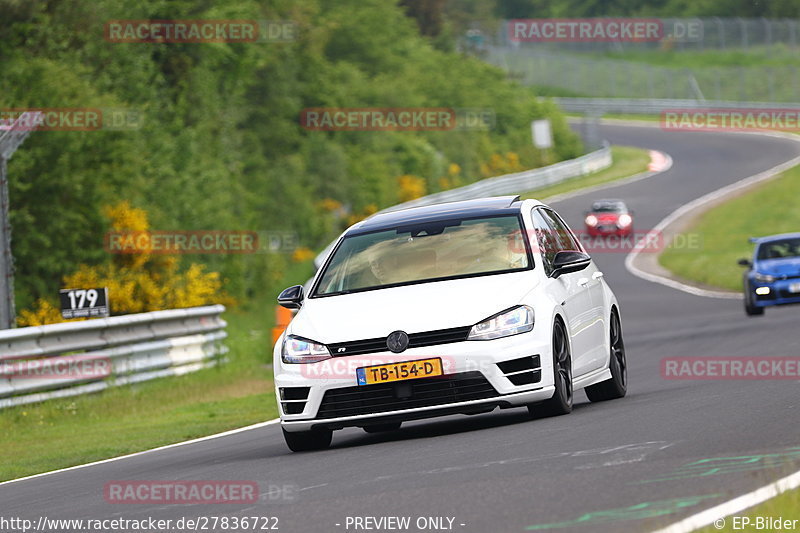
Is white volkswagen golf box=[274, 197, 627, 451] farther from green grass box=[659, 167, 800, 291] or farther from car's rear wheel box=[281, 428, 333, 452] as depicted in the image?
green grass box=[659, 167, 800, 291]

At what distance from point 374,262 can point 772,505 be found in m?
5.42

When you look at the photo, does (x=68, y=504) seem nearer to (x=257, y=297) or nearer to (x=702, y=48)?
(x=257, y=297)

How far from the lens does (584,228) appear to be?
5284 centimetres

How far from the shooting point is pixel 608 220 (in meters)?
50.6

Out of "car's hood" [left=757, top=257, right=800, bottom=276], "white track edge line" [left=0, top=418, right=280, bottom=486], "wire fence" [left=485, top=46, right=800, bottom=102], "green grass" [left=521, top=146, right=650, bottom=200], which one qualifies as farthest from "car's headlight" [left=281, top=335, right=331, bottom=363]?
"wire fence" [left=485, top=46, right=800, bottom=102]

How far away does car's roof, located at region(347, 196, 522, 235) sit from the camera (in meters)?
12.1

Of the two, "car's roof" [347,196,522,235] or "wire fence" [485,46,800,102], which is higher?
"wire fence" [485,46,800,102]

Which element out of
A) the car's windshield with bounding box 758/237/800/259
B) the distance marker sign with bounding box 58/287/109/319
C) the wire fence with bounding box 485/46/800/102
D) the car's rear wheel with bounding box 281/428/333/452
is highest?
the wire fence with bounding box 485/46/800/102

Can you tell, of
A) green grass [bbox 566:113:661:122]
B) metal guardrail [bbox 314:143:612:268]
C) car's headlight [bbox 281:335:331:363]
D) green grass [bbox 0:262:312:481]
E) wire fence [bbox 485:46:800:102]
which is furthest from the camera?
green grass [bbox 566:113:661:122]

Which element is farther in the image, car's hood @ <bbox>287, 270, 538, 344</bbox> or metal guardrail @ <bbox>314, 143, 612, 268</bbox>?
metal guardrail @ <bbox>314, 143, 612, 268</bbox>

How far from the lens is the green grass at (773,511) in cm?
636

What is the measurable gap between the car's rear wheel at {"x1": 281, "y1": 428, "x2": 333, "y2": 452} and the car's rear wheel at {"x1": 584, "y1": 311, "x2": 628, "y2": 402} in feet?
9.11

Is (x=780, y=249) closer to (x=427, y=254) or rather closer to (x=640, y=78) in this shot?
(x=427, y=254)

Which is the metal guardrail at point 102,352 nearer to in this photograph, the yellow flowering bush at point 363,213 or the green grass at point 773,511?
the green grass at point 773,511
